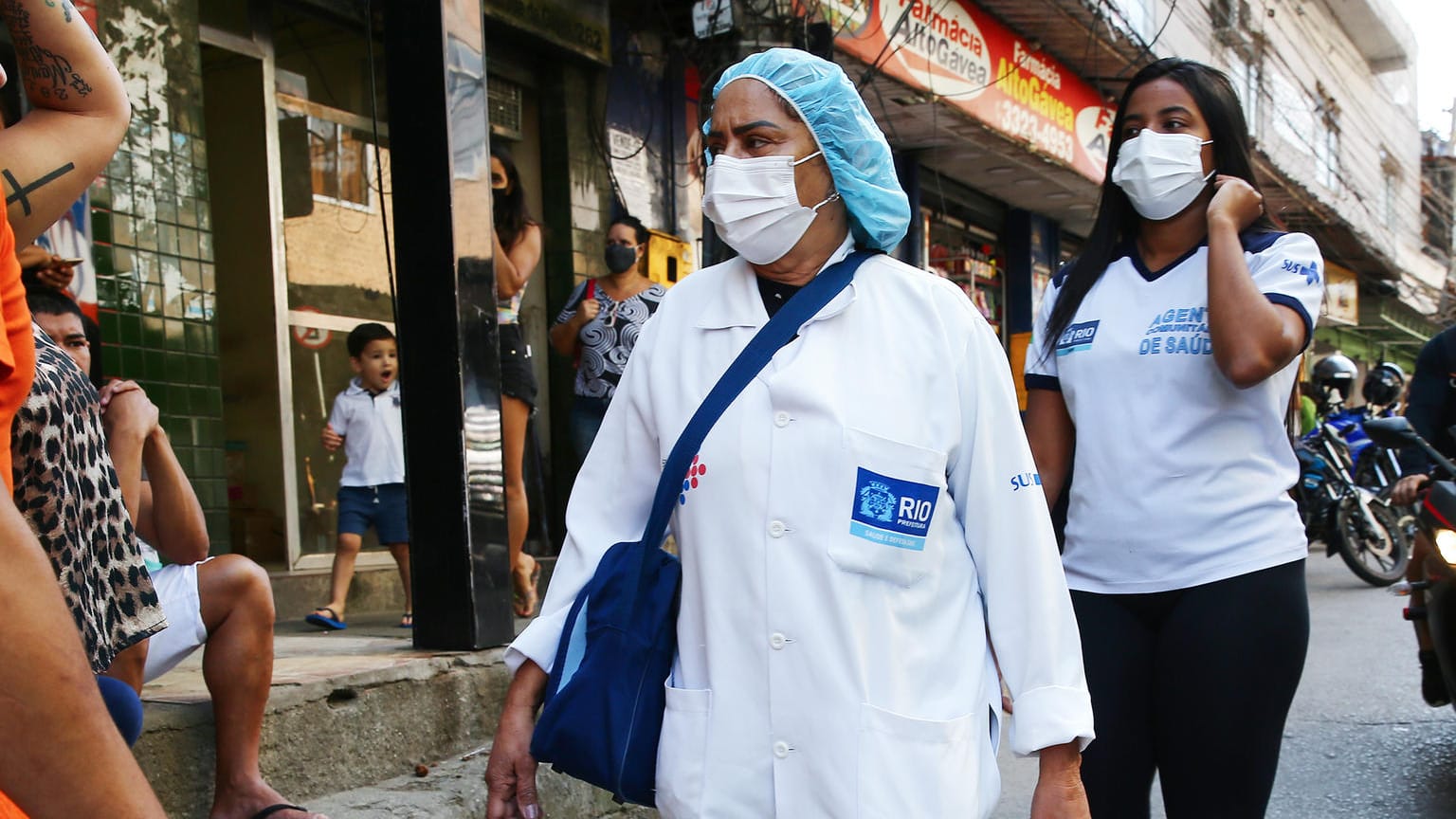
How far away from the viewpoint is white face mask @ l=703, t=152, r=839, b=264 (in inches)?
80.7

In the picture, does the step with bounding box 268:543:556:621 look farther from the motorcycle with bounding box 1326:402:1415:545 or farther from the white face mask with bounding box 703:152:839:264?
the motorcycle with bounding box 1326:402:1415:545

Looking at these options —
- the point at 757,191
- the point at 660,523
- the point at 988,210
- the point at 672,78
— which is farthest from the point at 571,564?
the point at 988,210

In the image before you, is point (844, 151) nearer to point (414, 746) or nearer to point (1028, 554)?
point (1028, 554)

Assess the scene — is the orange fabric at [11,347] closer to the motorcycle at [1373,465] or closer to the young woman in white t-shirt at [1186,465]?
the young woman in white t-shirt at [1186,465]

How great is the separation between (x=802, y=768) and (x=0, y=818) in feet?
3.34

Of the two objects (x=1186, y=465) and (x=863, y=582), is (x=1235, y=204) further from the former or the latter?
(x=863, y=582)

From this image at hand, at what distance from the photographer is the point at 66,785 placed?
45.1 inches

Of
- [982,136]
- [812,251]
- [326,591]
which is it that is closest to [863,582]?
[812,251]

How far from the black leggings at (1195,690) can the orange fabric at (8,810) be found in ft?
5.86

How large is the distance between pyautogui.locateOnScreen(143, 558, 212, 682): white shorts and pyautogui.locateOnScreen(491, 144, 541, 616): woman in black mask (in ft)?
8.17

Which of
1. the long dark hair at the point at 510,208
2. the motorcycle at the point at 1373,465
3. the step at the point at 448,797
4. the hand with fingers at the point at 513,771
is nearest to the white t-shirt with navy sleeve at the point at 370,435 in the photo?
the long dark hair at the point at 510,208

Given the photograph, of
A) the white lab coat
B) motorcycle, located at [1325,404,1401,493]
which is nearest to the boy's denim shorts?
the white lab coat

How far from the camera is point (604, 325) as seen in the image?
6375 millimetres

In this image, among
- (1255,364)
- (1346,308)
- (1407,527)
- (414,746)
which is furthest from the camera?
(1346,308)
